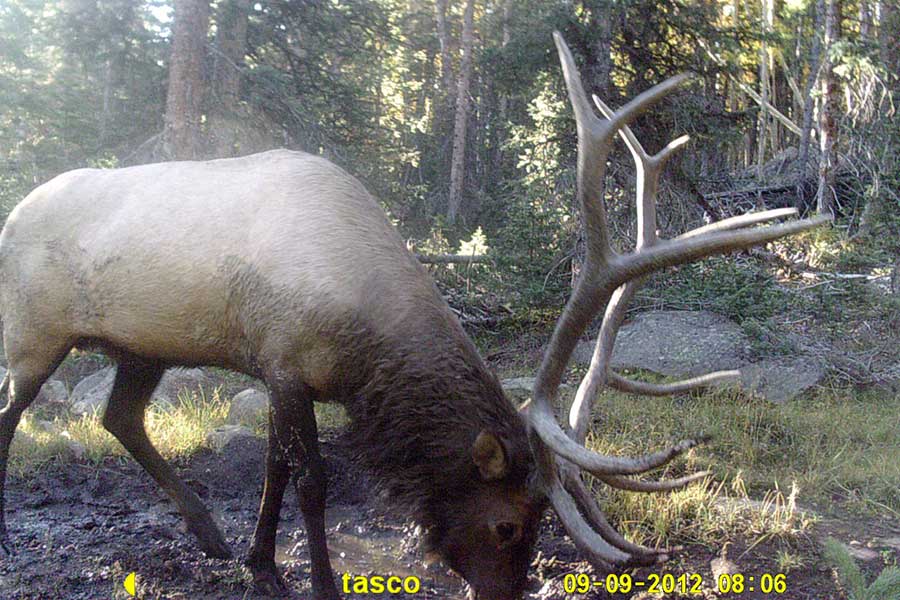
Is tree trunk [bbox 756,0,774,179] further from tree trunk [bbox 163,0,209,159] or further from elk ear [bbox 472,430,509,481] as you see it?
elk ear [bbox 472,430,509,481]

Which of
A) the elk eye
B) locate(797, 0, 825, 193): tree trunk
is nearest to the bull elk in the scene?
the elk eye

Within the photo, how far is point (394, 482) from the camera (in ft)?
10.5

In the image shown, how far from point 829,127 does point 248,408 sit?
903 cm

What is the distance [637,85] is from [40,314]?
23.3 ft

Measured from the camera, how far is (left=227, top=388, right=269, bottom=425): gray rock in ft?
19.4

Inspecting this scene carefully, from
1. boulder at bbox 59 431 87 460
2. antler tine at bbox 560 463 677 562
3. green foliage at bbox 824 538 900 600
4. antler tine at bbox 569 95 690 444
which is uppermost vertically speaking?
antler tine at bbox 569 95 690 444

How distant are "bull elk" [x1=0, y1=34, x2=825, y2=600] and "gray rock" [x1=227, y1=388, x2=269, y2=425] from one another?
1619 millimetres

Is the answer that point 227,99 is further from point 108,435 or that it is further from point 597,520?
point 597,520

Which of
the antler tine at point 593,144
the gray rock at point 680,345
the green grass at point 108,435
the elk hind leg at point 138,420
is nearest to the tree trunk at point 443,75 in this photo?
the gray rock at point 680,345

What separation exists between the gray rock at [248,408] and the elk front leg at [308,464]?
2482 millimetres

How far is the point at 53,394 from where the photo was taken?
23.4 feet

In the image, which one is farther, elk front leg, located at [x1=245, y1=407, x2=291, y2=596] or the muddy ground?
elk front leg, located at [x1=245, y1=407, x2=291, y2=596]

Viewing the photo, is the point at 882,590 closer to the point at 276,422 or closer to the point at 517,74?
the point at 276,422

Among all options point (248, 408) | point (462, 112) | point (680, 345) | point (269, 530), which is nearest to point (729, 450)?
point (680, 345)
